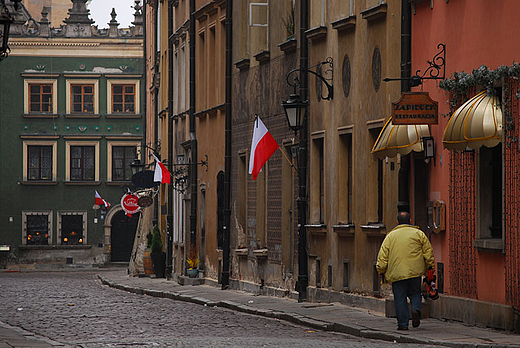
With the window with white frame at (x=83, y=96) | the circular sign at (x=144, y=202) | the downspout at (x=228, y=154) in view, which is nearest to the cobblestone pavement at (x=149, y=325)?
the downspout at (x=228, y=154)

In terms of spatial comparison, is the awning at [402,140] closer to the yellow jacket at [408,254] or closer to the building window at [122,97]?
the yellow jacket at [408,254]

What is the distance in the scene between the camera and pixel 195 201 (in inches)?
1296

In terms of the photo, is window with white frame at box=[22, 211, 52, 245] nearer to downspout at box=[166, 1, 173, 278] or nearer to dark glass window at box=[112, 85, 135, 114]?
dark glass window at box=[112, 85, 135, 114]

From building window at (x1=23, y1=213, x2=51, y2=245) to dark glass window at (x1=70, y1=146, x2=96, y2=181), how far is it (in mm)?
2592

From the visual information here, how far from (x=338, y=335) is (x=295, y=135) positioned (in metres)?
8.04

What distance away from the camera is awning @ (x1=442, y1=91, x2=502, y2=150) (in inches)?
563

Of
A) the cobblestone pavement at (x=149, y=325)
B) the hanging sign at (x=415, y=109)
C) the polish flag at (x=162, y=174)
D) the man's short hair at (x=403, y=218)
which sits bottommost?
the cobblestone pavement at (x=149, y=325)

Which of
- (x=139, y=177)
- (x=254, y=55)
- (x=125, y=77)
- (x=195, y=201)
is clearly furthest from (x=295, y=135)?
(x=125, y=77)

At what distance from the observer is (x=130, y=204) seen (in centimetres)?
4094

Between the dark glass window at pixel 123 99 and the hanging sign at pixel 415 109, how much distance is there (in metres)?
44.8

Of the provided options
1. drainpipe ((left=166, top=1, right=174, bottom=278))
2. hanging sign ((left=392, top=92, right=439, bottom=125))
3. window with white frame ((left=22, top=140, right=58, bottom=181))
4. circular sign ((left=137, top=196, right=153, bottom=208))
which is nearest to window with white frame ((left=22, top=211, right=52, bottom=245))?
window with white frame ((left=22, top=140, right=58, bottom=181))

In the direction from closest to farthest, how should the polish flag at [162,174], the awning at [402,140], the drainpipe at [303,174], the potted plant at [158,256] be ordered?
the awning at [402,140] → the drainpipe at [303,174] → the polish flag at [162,174] → the potted plant at [158,256]

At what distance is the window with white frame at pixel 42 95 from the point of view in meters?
59.0

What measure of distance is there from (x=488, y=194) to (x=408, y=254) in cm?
146
